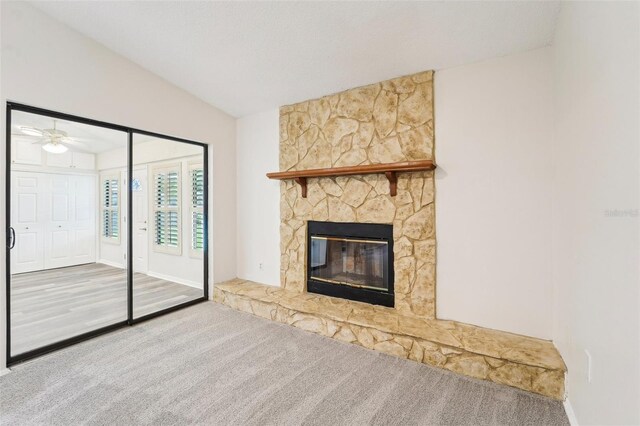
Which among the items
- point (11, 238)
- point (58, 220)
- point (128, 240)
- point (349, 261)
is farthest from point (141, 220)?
point (349, 261)

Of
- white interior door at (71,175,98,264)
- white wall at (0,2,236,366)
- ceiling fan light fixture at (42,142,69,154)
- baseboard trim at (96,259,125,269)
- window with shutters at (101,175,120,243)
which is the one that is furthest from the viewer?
A: baseboard trim at (96,259,125,269)

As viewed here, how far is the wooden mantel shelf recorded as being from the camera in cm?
264

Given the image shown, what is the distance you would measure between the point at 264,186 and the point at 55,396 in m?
2.77

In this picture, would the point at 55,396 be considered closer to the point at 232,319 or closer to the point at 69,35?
the point at 232,319

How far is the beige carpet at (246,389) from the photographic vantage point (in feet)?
5.91

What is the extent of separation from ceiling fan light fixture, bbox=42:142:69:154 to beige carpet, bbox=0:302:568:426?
6.42ft

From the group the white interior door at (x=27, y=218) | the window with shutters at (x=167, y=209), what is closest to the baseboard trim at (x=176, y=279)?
the window with shutters at (x=167, y=209)

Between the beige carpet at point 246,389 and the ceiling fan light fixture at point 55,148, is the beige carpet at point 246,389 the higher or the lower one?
the lower one

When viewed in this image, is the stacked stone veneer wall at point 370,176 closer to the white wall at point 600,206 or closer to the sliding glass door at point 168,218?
the white wall at point 600,206

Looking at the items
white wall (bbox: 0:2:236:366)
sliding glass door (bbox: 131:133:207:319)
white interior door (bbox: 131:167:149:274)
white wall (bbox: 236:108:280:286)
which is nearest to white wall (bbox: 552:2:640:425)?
white wall (bbox: 236:108:280:286)

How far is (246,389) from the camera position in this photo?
2.07 metres

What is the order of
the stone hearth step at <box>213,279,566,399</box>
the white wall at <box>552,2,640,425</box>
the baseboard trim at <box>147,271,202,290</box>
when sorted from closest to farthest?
1. the white wall at <box>552,2,640,425</box>
2. the stone hearth step at <box>213,279,566,399</box>
3. the baseboard trim at <box>147,271,202,290</box>

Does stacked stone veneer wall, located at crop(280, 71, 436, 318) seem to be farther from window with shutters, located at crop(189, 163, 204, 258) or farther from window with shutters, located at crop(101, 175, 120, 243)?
window with shutters, located at crop(101, 175, 120, 243)

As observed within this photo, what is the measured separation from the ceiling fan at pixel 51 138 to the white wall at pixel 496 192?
375 cm
